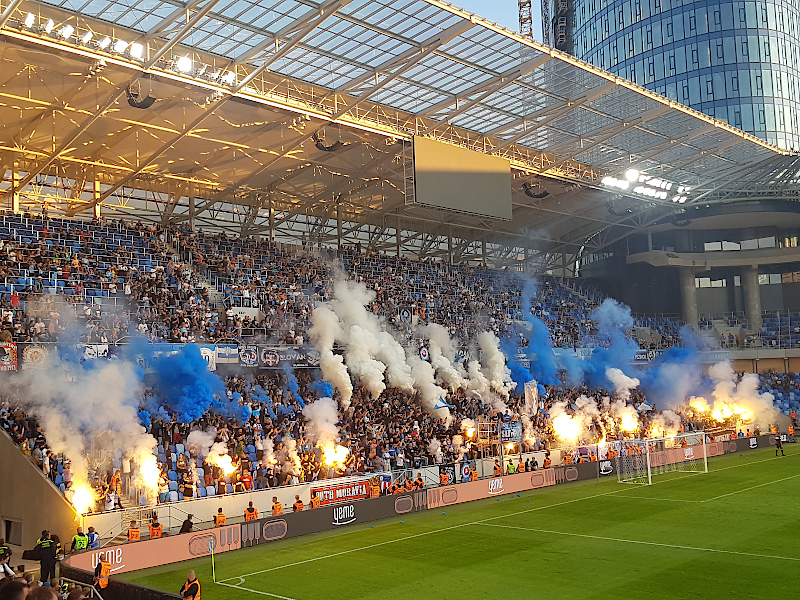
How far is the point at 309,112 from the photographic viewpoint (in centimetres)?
3131

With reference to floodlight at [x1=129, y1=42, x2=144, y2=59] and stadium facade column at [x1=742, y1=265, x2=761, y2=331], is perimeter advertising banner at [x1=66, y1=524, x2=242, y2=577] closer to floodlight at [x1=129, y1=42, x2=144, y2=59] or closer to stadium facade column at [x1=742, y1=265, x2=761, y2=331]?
floodlight at [x1=129, y1=42, x2=144, y2=59]

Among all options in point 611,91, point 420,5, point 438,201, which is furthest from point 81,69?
point 611,91

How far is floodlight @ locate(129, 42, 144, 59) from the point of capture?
26344mm

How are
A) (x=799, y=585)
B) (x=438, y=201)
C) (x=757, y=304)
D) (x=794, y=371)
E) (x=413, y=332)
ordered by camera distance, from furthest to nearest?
(x=757, y=304) < (x=794, y=371) < (x=413, y=332) < (x=438, y=201) < (x=799, y=585)

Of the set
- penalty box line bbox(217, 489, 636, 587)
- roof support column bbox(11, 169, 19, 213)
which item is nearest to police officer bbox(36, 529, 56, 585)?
penalty box line bbox(217, 489, 636, 587)

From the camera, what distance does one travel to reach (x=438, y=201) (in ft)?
113

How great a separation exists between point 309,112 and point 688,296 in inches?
1539

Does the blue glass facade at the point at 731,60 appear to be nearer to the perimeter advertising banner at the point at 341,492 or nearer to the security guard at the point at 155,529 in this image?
the perimeter advertising banner at the point at 341,492

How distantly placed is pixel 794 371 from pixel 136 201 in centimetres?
4508

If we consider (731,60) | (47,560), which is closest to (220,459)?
(47,560)

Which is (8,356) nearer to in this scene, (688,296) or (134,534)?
(134,534)

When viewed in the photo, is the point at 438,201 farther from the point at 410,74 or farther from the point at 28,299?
the point at 28,299

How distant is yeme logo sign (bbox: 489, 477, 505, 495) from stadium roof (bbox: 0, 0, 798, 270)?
12159 mm

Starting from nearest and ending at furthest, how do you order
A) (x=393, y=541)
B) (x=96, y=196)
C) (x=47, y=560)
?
(x=47, y=560) < (x=393, y=541) < (x=96, y=196)
